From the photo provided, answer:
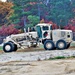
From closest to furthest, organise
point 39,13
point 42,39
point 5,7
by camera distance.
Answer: point 42,39, point 39,13, point 5,7

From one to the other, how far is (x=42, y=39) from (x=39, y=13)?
2676cm

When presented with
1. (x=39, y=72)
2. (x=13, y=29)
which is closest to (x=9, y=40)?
(x=39, y=72)

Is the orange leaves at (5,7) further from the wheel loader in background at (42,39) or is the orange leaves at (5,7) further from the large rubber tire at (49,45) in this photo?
the large rubber tire at (49,45)

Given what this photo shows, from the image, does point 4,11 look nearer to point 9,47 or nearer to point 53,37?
point 53,37

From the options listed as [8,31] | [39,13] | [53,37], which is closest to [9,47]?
[53,37]

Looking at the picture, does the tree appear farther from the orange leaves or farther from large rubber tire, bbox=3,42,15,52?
large rubber tire, bbox=3,42,15,52

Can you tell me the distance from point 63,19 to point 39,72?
42.8 meters

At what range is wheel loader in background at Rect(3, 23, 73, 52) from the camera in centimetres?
2677

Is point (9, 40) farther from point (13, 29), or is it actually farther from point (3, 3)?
point (3, 3)

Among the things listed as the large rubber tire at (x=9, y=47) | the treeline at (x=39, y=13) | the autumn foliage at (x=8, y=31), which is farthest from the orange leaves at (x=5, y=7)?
the large rubber tire at (x=9, y=47)

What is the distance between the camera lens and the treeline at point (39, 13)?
167 ft

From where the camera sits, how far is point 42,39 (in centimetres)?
2811

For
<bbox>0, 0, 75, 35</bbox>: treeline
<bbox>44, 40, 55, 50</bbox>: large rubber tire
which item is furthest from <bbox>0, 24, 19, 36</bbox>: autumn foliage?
<bbox>44, 40, 55, 50</bbox>: large rubber tire

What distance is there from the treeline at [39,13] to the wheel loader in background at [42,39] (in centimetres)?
2027
